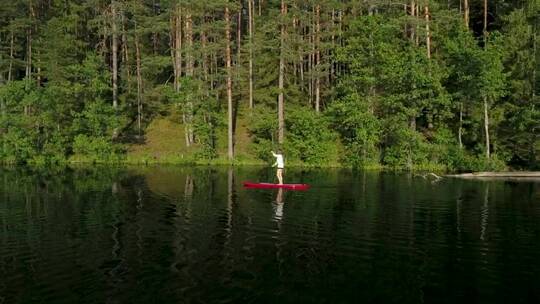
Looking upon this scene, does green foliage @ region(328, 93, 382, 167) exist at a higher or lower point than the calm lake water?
higher

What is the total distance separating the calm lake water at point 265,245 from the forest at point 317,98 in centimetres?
1871

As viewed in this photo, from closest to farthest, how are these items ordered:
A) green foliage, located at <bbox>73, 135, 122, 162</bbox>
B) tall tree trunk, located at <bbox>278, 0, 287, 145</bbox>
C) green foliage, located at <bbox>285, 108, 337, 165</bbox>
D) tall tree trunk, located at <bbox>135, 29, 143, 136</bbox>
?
tall tree trunk, located at <bbox>278, 0, 287, 145</bbox>
green foliage, located at <bbox>285, 108, 337, 165</bbox>
green foliage, located at <bbox>73, 135, 122, 162</bbox>
tall tree trunk, located at <bbox>135, 29, 143, 136</bbox>

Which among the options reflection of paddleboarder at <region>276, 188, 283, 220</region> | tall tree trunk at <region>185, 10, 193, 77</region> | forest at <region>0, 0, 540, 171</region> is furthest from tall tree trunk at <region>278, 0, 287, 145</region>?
reflection of paddleboarder at <region>276, 188, 283, 220</region>

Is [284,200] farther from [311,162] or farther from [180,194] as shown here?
[311,162]

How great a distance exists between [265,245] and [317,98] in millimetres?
41272

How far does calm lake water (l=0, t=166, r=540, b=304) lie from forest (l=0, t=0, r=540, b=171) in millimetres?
18705

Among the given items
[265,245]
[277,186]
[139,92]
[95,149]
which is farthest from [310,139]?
[265,245]

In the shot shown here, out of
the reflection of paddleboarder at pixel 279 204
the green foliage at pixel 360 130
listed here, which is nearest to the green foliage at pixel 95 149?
Answer: the green foliage at pixel 360 130

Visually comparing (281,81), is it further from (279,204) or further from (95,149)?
(279,204)

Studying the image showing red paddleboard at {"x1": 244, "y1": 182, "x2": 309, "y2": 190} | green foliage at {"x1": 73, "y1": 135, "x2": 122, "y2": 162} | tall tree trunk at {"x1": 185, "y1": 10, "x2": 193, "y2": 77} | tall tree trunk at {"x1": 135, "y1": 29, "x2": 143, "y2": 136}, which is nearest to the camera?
red paddleboard at {"x1": 244, "y1": 182, "x2": 309, "y2": 190}

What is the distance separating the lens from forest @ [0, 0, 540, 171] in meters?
51.0

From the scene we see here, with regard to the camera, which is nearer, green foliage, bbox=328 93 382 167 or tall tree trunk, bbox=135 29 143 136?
green foliage, bbox=328 93 382 167

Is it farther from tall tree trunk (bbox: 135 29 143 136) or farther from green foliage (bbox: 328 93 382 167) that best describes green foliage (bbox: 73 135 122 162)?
green foliage (bbox: 328 93 382 167)

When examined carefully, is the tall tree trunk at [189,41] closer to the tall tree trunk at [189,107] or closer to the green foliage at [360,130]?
the tall tree trunk at [189,107]
